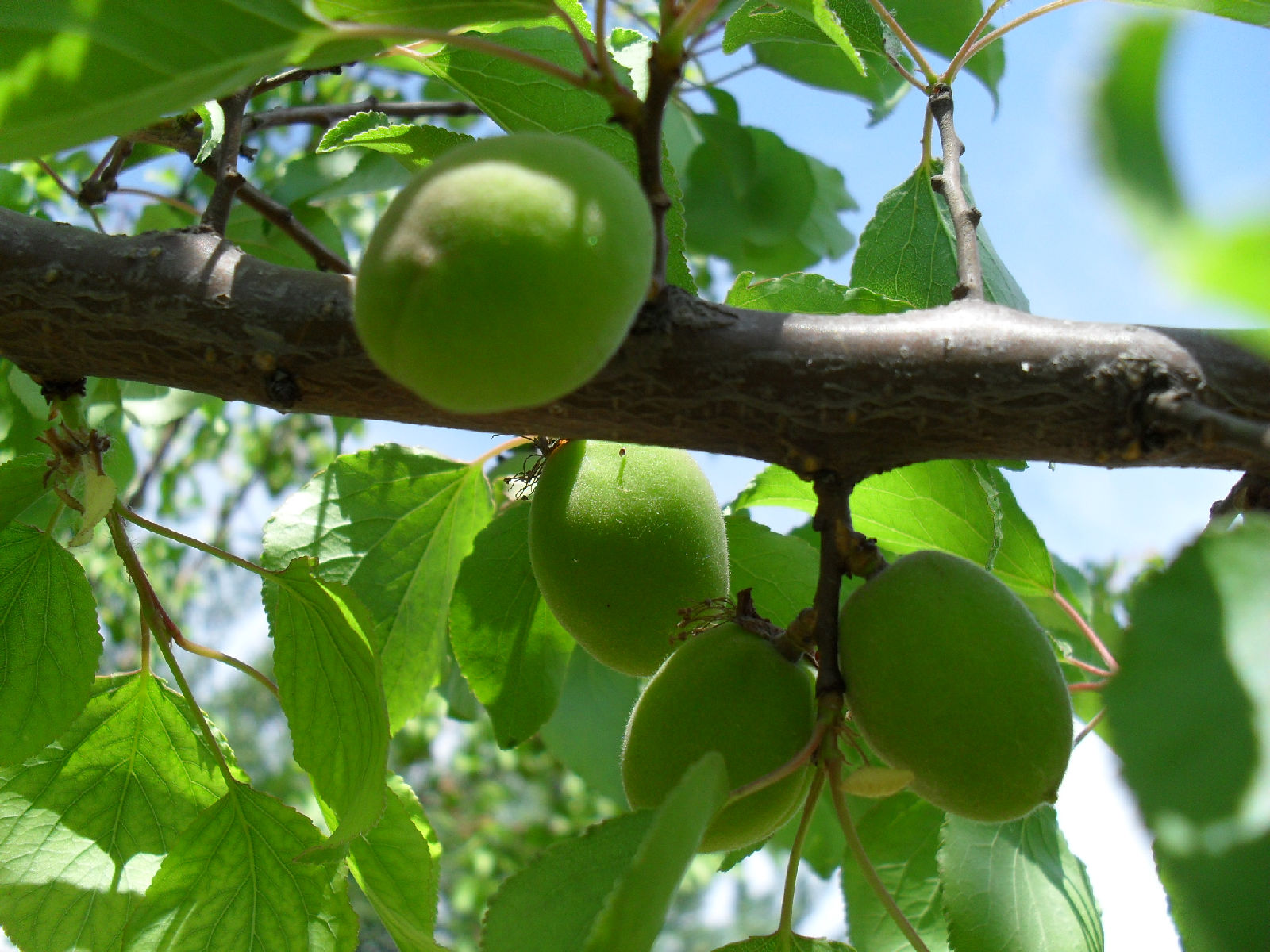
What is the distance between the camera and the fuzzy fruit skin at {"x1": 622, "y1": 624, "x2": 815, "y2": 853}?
0.72m

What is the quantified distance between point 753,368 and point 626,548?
21cm

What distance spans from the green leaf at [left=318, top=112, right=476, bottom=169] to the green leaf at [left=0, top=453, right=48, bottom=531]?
0.39m

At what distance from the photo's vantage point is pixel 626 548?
843 millimetres

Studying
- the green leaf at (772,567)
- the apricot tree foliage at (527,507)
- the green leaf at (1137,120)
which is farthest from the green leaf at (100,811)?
the green leaf at (1137,120)

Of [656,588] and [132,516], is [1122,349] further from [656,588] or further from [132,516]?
[132,516]

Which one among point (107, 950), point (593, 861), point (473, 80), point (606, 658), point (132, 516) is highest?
point (473, 80)

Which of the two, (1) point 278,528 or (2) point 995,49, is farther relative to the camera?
(2) point 995,49

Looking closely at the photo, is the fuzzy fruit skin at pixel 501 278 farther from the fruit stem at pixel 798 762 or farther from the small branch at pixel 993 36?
the small branch at pixel 993 36

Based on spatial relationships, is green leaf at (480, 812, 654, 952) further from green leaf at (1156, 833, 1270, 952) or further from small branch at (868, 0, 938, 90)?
small branch at (868, 0, 938, 90)

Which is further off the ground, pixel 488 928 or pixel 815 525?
pixel 815 525

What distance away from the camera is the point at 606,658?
2.94ft

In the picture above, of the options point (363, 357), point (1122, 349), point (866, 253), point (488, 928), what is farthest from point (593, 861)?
point (866, 253)

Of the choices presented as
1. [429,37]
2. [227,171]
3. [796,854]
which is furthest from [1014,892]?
[227,171]

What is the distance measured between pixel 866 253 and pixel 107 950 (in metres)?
1.04
